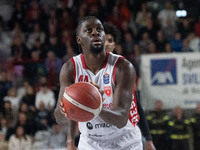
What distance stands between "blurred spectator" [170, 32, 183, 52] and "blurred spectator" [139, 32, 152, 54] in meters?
0.59

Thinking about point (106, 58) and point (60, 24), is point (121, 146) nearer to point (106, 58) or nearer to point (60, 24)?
point (106, 58)

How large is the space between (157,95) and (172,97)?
12.9 inches

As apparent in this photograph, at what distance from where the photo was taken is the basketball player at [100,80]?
3.64 m

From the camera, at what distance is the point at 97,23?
146 inches

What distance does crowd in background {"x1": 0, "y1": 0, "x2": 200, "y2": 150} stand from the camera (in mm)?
8945

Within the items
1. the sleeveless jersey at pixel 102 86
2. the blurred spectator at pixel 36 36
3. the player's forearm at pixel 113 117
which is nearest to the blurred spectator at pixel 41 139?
the blurred spectator at pixel 36 36

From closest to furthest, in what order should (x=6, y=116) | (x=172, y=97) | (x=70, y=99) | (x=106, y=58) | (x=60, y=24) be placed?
1. (x=70, y=99)
2. (x=106, y=58)
3. (x=172, y=97)
4. (x=6, y=116)
5. (x=60, y=24)

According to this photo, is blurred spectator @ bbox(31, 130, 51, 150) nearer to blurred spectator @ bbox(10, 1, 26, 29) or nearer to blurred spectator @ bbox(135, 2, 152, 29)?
blurred spectator @ bbox(135, 2, 152, 29)

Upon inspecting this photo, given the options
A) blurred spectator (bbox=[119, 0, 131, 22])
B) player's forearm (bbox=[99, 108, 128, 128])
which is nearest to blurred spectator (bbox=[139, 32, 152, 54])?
blurred spectator (bbox=[119, 0, 131, 22])

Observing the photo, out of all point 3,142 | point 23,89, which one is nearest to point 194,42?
point 23,89

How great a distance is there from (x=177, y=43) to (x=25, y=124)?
13.9 ft

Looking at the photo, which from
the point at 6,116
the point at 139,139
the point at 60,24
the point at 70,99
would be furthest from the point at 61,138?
the point at 70,99

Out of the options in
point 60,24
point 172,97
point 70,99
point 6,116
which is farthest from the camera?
point 60,24

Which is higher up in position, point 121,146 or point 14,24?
point 14,24
